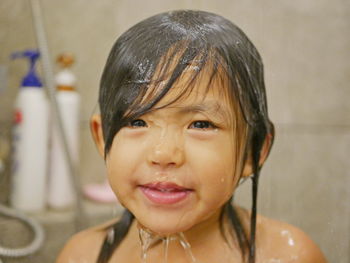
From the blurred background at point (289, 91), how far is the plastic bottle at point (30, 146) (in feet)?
0.10

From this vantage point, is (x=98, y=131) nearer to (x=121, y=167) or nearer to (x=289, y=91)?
(x=121, y=167)

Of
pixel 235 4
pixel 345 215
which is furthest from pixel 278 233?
pixel 235 4

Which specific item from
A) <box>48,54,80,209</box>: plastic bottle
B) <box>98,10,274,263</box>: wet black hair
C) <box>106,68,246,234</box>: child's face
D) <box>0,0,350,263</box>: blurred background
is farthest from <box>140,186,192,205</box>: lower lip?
<box>48,54,80,209</box>: plastic bottle

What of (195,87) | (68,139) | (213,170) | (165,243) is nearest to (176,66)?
(195,87)

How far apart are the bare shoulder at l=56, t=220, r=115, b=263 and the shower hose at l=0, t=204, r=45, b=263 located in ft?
0.22

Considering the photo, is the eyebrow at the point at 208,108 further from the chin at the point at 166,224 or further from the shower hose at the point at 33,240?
the shower hose at the point at 33,240

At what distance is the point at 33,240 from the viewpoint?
836mm

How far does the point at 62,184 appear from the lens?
93 cm

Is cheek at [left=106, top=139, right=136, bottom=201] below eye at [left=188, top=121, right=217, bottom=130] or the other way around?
below

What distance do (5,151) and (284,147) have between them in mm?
574

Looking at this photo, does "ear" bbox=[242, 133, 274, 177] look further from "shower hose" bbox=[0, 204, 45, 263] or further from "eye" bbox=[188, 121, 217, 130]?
"shower hose" bbox=[0, 204, 45, 263]

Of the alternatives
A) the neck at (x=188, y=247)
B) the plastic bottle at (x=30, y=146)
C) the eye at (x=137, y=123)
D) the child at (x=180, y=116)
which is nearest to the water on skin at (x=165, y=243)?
the neck at (x=188, y=247)

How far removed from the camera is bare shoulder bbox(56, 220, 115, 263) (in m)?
0.76

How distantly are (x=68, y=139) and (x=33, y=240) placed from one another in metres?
0.21
